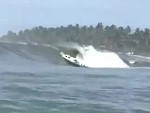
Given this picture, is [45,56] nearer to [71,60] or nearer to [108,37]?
[71,60]

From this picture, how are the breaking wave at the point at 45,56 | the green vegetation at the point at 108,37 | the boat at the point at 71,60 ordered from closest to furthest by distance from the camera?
the breaking wave at the point at 45,56
the boat at the point at 71,60
the green vegetation at the point at 108,37

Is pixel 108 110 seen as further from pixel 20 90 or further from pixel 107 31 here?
pixel 107 31

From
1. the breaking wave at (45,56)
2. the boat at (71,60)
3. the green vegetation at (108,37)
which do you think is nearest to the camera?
the breaking wave at (45,56)

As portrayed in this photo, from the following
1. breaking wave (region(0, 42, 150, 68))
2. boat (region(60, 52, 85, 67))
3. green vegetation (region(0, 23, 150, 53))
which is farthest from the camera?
green vegetation (region(0, 23, 150, 53))

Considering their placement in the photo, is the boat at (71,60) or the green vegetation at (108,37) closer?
the boat at (71,60)

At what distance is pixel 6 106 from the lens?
15.5 metres

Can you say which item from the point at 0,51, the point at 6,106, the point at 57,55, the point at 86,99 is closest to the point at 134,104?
the point at 86,99

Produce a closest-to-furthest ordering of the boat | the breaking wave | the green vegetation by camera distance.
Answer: the breaking wave → the boat → the green vegetation

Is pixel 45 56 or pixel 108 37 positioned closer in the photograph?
pixel 45 56

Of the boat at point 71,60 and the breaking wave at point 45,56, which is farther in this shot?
the boat at point 71,60

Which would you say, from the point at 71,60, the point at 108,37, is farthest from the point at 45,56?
the point at 108,37

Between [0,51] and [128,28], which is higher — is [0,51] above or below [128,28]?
below

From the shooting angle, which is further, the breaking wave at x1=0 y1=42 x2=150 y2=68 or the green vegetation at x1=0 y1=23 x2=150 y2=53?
the green vegetation at x1=0 y1=23 x2=150 y2=53

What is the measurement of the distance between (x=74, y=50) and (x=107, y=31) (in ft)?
294
